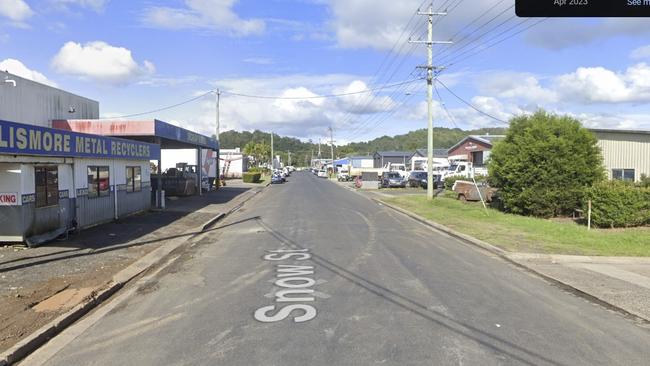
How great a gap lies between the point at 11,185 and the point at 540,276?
12059 millimetres

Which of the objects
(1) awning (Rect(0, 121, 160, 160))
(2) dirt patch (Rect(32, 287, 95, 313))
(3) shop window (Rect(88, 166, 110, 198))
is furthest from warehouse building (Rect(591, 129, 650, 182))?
(2) dirt patch (Rect(32, 287, 95, 313))

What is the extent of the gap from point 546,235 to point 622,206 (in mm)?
3325

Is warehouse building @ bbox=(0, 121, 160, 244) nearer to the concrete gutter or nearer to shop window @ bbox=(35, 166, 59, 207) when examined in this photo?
shop window @ bbox=(35, 166, 59, 207)

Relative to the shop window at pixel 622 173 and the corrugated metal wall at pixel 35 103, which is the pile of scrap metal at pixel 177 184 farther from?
the shop window at pixel 622 173

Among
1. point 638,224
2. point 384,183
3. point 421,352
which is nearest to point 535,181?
point 638,224

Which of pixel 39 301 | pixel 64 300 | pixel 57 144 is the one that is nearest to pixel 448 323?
pixel 64 300

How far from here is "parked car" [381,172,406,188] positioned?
52.9 meters

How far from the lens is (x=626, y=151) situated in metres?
32.2

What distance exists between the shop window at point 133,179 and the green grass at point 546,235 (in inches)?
464

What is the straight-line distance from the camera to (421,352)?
19.0 feet

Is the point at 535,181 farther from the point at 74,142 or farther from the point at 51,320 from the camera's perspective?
the point at 51,320
